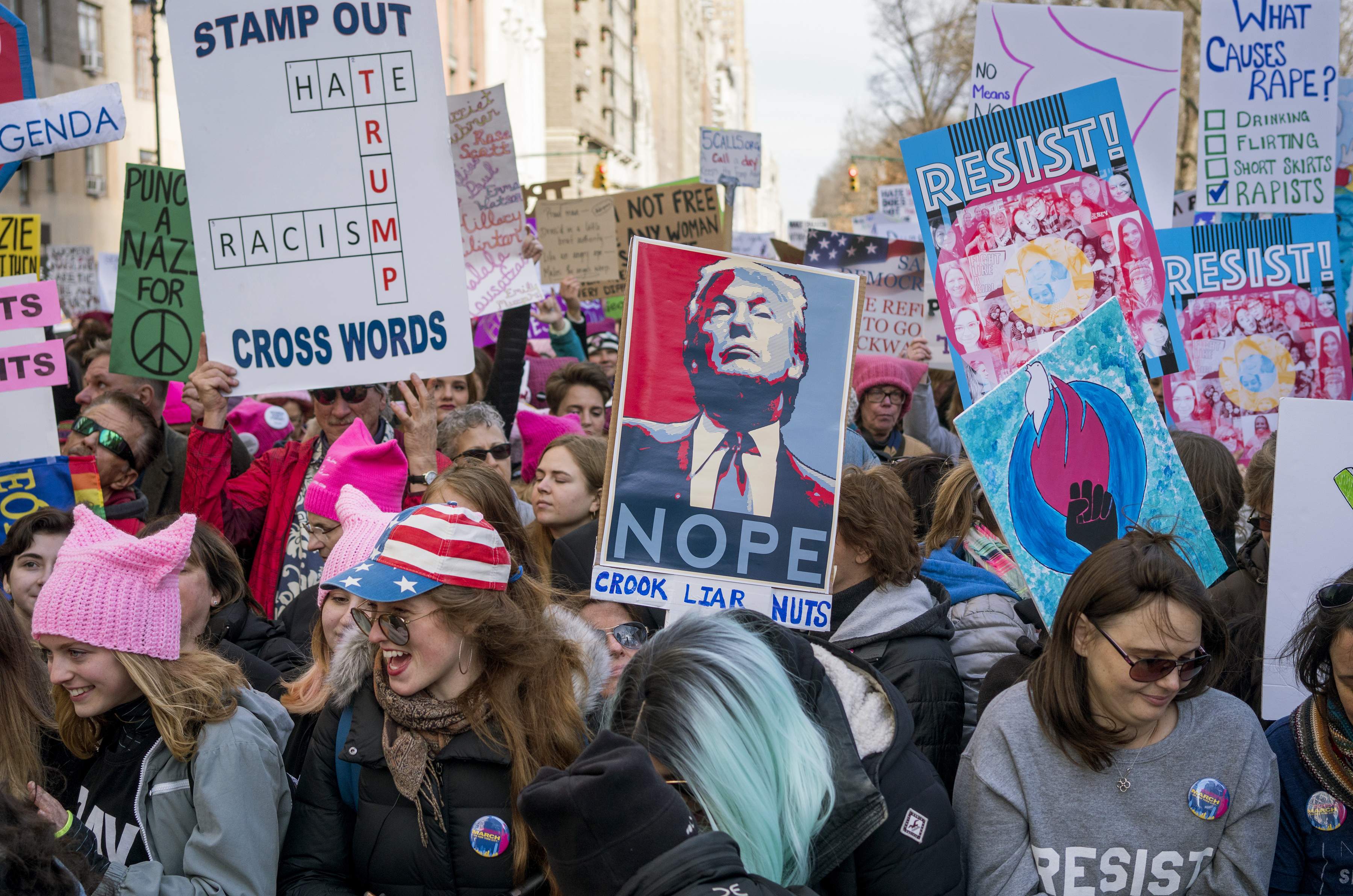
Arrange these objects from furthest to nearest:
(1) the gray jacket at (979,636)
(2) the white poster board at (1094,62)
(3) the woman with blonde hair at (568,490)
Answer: (2) the white poster board at (1094,62)
(3) the woman with blonde hair at (568,490)
(1) the gray jacket at (979,636)

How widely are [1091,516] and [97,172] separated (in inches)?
1189

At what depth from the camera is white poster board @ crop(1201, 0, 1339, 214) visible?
6930 mm

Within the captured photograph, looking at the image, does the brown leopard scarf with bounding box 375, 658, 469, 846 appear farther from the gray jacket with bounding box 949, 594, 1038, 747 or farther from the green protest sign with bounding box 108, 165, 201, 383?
the green protest sign with bounding box 108, 165, 201, 383

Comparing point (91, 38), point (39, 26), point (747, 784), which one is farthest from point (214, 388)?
point (91, 38)

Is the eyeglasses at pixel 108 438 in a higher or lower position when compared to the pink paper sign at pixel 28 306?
lower

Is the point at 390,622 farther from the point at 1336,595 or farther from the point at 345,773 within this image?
the point at 1336,595

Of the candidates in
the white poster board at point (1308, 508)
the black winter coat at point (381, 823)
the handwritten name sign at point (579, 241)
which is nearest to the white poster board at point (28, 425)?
the black winter coat at point (381, 823)

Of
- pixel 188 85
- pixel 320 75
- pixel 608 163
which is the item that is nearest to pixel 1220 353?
pixel 320 75

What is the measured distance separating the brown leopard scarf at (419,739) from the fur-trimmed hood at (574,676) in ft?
0.32

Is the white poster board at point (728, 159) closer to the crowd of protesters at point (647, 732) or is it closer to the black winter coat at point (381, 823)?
the crowd of protesters at point (647, 732)

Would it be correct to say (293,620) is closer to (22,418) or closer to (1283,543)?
(22,418)

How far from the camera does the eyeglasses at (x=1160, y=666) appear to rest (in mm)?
2553

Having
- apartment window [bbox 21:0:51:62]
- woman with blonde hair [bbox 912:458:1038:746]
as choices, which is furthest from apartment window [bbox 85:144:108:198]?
woman with blonde hair [bbox 912:458:1038:746]

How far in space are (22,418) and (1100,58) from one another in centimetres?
548
